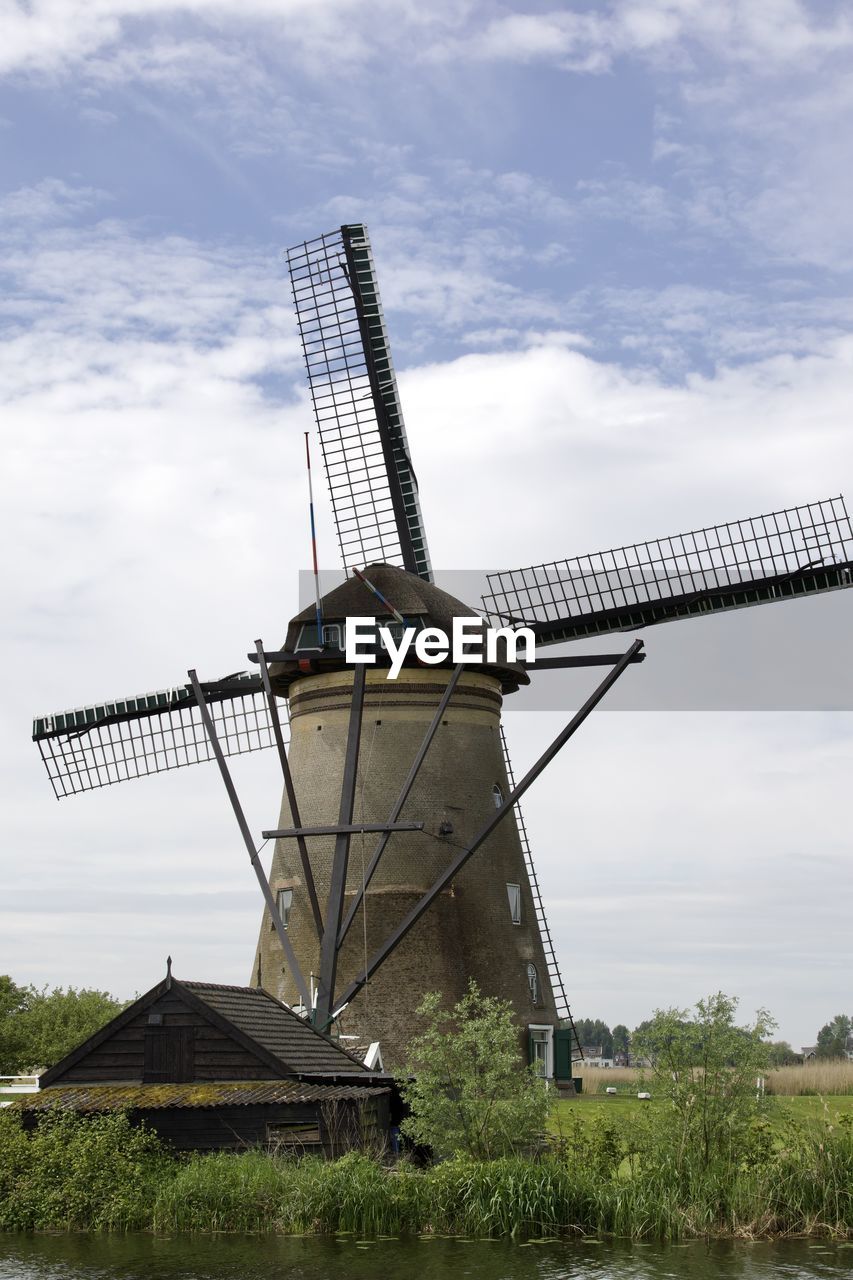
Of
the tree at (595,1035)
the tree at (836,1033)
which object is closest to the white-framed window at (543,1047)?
the tree at (836,1033)

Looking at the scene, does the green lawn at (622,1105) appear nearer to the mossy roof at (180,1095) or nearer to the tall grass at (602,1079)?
the tall grass at (602,1079)

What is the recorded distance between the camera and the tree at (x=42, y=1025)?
3831cm

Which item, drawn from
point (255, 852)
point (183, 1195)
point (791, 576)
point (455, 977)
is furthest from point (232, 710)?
point (183, 1195)

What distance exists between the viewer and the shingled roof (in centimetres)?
2295

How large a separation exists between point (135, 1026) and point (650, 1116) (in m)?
7.33

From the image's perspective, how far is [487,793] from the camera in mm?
31109

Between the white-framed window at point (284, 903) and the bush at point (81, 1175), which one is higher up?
the white-framed window at point (284, 903)

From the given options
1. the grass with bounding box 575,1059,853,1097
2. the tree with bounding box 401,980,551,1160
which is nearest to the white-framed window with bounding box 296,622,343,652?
the tree with bounding box 401,980,551,1160

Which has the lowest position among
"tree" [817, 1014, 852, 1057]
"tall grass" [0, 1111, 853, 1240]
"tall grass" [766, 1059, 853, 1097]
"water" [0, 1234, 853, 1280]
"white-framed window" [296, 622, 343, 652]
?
"water" [0, 1234, 853, 1280]

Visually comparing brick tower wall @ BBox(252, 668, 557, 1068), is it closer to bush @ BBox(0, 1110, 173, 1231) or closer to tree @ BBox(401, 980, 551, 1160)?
tree @ BBox(401, 980, 551, 1160)

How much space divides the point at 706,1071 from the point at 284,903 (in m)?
12.3

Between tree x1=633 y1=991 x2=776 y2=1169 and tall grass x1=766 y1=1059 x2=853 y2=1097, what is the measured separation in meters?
13.3

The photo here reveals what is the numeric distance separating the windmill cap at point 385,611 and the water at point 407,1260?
13582 millimetres

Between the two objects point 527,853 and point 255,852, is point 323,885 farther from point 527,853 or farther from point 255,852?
point 527,853
